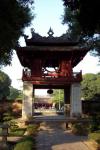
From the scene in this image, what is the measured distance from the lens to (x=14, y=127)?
3134cm

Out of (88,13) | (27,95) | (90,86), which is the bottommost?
(27,95)

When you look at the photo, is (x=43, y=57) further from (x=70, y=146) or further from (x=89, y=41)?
(x=70, y=146)

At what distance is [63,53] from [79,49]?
1842 millimetres

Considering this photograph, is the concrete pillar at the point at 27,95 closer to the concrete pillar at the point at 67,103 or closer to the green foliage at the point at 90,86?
the concrete pillar at the point at 67,103

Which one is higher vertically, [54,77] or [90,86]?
[90,86]

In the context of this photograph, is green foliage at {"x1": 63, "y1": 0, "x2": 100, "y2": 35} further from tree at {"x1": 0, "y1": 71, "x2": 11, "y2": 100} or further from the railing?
tree at {"x1": 0, "y1": 71, "x2": 11, "y2": 100}

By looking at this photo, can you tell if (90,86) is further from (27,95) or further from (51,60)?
(27,95)

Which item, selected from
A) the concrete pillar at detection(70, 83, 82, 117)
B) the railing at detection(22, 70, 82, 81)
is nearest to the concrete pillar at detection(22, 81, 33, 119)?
the railing at detection(22, 70, 82, 81)

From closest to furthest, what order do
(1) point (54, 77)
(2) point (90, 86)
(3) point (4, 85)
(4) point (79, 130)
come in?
(4) point (79, 130), (1) point (54, 77), (2) point (90, 86), (3) point (4, 85)

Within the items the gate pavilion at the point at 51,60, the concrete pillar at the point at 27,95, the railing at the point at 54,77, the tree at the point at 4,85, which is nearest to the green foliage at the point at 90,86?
the tree at the point at 4,85

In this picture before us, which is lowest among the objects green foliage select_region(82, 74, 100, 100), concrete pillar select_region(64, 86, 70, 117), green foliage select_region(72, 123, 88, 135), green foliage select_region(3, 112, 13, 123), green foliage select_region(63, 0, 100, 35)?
green foliage select_region(72, 123, 88, 135)

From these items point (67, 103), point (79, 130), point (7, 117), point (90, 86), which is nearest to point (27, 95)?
Result: point (7, 117)

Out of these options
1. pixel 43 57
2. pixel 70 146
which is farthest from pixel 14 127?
pixel 70 146

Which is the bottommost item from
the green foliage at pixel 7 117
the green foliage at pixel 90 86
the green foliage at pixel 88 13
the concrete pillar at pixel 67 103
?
the green foliage at pixel 7 117
